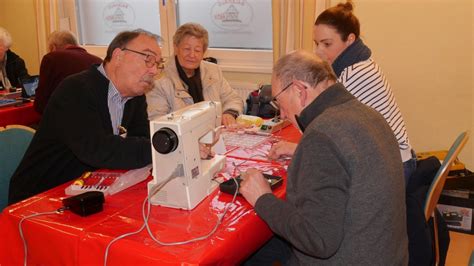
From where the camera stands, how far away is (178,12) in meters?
4.39

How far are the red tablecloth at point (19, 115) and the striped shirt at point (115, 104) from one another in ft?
6.55

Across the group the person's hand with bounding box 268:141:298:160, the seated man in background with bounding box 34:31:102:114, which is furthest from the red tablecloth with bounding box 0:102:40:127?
the person's hand with bounding box 268:141:298:160

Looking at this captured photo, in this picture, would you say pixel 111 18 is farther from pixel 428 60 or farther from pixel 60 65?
pixel 428 60

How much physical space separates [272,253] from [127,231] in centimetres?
73

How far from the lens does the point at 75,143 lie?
1.67m

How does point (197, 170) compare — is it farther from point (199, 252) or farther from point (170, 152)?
point (199, 252)

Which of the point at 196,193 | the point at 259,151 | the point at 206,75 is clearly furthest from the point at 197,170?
the point at 206,75

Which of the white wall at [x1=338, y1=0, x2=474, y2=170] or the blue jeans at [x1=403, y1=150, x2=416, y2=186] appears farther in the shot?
the white wall at [x1=338, y1=0, x2=474, y2=170]

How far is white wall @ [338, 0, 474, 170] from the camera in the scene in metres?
3.08

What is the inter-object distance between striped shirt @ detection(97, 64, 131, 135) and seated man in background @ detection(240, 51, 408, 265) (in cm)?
78

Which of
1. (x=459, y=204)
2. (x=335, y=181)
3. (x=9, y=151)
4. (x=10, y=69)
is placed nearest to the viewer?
(x=335, y=181)

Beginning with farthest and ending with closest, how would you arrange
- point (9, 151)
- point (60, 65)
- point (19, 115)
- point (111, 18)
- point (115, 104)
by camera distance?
1. point (111, 18)
2. point (19, 115)
3. point (60, 65)
4. point (9, 151)
5. point (115, 104)

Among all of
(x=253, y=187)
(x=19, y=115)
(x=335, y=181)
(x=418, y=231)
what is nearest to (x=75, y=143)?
(x=253, y=187)

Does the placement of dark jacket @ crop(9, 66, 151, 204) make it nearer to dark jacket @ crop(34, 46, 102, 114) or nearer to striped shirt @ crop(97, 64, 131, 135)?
striped shirt @ crop(97, 64, 131, 135)
